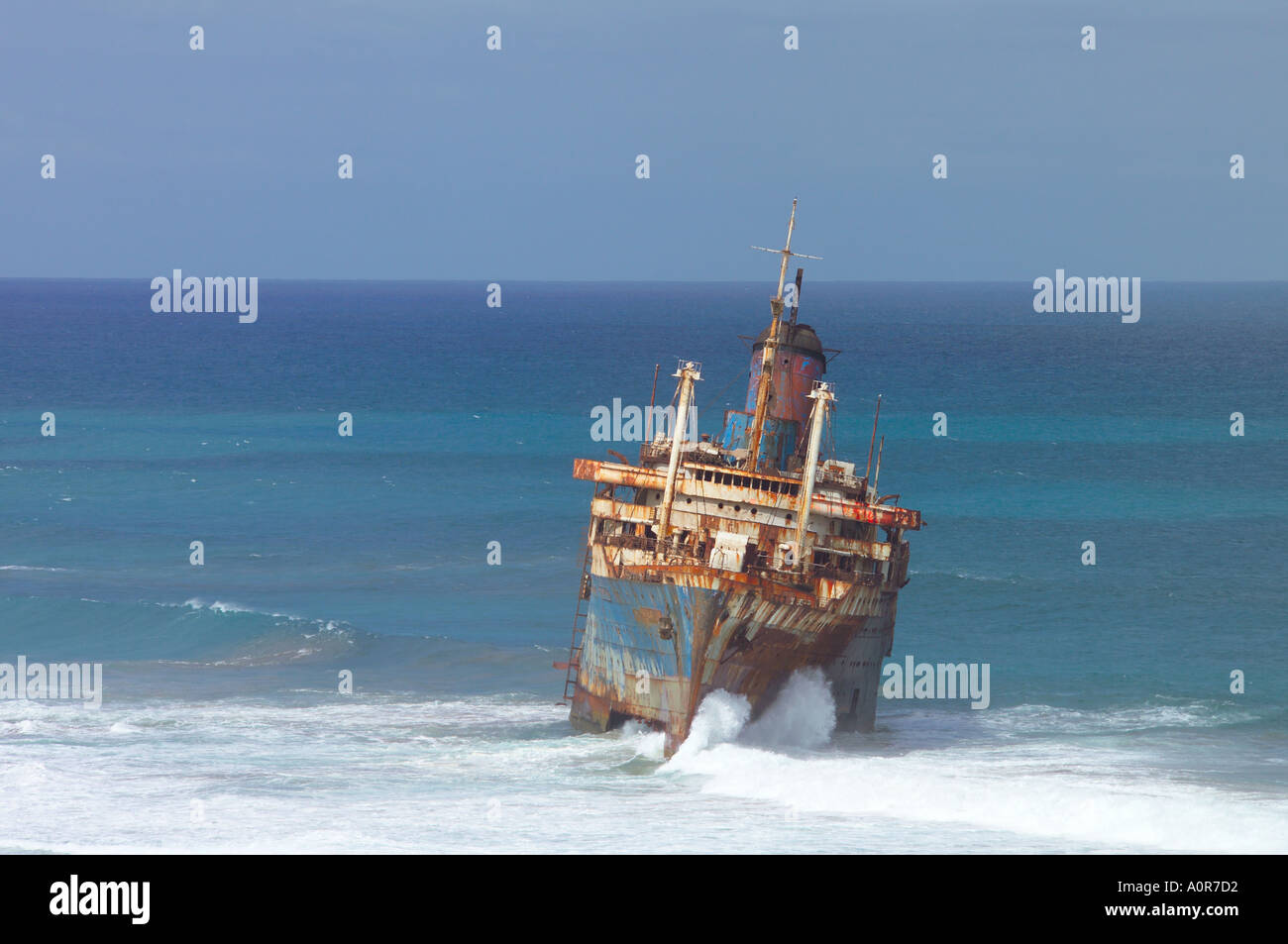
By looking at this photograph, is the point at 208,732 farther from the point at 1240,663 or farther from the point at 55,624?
the point at 1240,663

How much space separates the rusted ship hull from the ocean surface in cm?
73

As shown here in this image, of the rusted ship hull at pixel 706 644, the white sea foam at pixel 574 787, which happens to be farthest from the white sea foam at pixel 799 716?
the rusted ship hull at pixel 706 644

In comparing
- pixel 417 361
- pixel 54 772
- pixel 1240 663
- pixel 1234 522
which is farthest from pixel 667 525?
pixel 417 361

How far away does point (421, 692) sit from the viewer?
4988 cm

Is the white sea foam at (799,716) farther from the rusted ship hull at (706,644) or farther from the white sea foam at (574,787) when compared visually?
the rusted ship hull at (706,644)

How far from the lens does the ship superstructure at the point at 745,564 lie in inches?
1575

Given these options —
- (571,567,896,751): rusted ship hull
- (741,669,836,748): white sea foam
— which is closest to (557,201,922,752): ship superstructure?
(571,567,896,751): rusted ship hull

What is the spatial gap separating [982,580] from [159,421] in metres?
66.6

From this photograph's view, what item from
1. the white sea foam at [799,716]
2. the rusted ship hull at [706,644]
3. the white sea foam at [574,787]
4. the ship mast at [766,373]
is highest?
the ship mast at [766,373]

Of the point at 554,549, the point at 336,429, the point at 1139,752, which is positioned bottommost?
the point at 1139,752

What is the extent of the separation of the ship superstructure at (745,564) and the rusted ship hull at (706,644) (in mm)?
39

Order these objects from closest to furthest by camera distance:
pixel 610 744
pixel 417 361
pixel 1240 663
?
pixel 610 744
pixel 1240 663
pixel 417 361

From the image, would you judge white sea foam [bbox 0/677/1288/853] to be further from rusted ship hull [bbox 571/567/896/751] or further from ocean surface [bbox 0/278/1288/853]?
rusted ship hull [bbox 571/567/896/751]

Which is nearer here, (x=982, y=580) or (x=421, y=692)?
(x=421, y=692)
